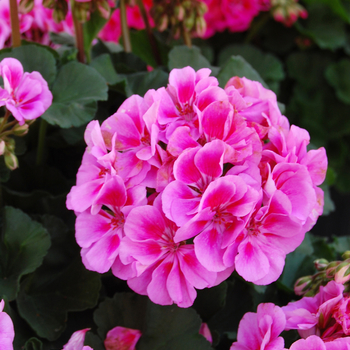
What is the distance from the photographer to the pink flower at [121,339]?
0.63 metres

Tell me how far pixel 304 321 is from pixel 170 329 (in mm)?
204

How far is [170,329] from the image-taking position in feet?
2.06

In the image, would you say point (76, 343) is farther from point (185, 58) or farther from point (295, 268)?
point (185, 58)

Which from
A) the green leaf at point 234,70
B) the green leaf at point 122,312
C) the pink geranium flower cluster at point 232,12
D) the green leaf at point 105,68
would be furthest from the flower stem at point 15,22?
the pink geranium flower cluster at point 232,12

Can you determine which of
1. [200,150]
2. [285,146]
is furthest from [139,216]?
[285,146]

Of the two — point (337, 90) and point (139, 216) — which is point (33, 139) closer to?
point (139, 216)

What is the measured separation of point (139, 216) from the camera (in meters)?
0.47

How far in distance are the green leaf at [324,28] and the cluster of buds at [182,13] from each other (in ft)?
2.29

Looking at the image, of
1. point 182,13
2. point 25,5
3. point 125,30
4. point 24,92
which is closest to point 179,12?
point 182,13

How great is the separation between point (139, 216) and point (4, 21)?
639 millimetres

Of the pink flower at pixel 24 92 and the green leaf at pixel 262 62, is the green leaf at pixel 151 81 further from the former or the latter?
the green leaf at pixel 262 62

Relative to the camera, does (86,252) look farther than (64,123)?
No

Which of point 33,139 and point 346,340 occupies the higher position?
point 346,340

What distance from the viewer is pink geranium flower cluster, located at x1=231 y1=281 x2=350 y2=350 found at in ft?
1.60
